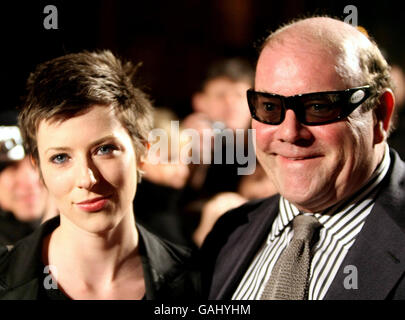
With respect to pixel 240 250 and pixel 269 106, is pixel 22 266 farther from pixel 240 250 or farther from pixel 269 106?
pixel 269 106

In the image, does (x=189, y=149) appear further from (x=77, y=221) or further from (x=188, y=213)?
(x=77, y=221)

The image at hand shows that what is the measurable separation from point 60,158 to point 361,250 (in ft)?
3.70

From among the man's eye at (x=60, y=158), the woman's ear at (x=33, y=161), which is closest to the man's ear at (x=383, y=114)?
the man's eye at (x=60, y=158)

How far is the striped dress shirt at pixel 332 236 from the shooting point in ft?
5.91

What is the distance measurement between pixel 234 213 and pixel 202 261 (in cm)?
27

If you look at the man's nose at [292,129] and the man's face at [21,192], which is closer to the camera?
the man's nose at [292,129]

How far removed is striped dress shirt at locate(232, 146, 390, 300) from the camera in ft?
5.91

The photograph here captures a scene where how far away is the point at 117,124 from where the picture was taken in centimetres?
185

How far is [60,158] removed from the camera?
5.93 feet

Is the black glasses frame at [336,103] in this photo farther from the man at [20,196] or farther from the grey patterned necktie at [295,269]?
the man at [20,196]

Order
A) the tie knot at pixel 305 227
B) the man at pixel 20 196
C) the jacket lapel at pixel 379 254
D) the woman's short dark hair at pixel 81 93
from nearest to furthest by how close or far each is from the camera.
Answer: the jacket lapel at pixel 379 254 → the woman's short dark hair at pixel 81 93 → the tie knot at pixel 305 227 → the man at pixel 20 196

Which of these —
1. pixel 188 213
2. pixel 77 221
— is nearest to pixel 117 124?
pixel 77 221

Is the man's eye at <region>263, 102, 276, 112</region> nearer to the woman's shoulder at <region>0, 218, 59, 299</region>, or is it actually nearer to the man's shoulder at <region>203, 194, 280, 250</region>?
the man's shoulder at <region>203, 194, 280, 250</region>

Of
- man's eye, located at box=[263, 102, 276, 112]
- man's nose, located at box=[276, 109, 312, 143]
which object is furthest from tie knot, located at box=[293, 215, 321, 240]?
man's eye, located at box=[263, 102, 276, 112]
